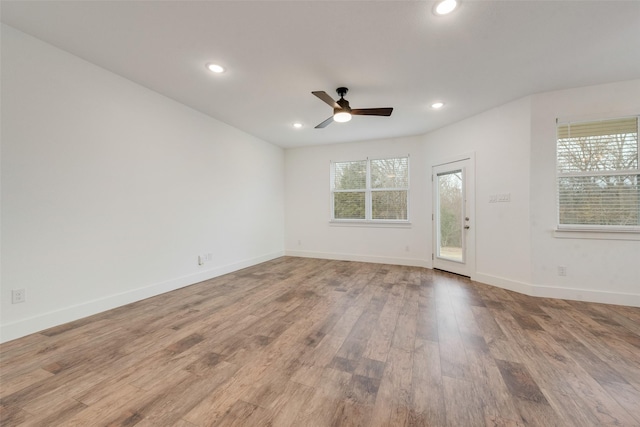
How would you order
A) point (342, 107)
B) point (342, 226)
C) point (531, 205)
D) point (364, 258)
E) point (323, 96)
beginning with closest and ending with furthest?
1. point (323, 96)
2. point (342, 107)
3. point (531, 205)
4. point (364, 258)
5. point (342, 226)

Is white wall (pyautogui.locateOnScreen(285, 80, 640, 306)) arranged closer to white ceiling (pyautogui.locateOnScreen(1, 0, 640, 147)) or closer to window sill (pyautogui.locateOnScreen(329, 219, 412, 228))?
white ceiling (pyautogui.locateOnScreen(1, 0, 640, 147))

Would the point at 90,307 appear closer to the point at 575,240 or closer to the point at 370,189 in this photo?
the point at 370,189

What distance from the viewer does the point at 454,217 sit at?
4.59 metres

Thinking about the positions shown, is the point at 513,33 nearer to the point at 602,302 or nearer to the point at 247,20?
the point at 247,20

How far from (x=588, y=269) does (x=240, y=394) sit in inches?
170

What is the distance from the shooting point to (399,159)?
5.44 m

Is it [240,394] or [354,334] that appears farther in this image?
[354,334]

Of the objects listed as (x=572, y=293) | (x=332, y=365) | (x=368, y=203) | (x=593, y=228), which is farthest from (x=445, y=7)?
(x=368, y=203)

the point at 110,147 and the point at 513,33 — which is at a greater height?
the point at 513,33

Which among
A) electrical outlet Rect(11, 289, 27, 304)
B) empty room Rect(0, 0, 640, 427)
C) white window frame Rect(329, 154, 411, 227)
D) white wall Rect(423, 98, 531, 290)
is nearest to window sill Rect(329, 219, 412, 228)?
white window frame Rect(329, 154, 411, 227)

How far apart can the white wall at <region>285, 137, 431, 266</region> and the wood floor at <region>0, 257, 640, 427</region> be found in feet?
7.31

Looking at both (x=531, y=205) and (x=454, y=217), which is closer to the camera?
(x=531, y=205)

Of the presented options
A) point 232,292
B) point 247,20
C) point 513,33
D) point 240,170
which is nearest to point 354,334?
point 232,292

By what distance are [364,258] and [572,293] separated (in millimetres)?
3305
